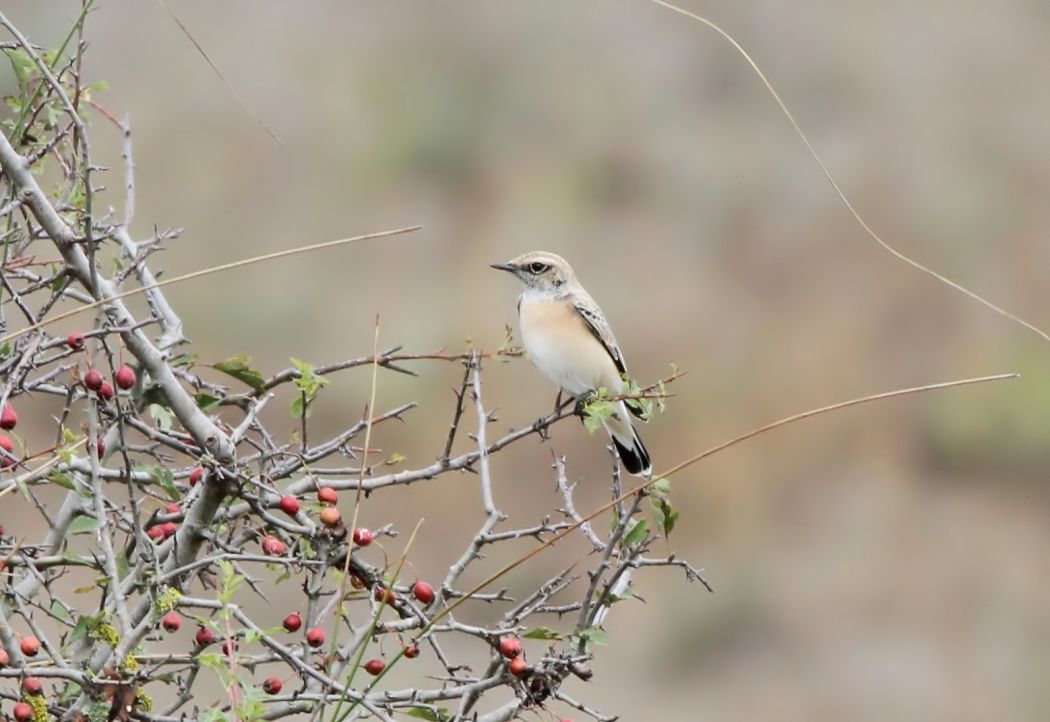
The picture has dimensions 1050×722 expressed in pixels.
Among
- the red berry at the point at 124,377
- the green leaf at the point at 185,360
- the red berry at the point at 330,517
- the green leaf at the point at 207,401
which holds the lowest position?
the red berry at the point at 330,517

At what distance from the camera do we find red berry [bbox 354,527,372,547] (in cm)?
326

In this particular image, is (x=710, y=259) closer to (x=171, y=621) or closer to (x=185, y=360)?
(x=185, y=360)

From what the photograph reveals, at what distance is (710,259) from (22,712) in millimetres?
14759

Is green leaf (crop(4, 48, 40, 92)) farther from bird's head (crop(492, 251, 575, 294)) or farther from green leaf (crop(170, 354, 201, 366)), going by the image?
bird's head (crop(492, 251, 575, 294))

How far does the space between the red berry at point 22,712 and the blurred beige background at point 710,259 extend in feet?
34.9

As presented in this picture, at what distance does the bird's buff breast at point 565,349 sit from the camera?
6070mm

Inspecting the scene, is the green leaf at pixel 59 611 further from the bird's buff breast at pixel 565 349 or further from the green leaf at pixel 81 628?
the bird's buff breast at pixel 565 349

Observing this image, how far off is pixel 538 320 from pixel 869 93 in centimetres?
1354

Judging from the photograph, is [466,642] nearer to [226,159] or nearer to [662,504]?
[226,159]

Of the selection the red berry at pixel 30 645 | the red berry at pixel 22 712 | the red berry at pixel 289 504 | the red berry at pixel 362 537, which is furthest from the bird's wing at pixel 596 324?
the red berry at pixel 22 712

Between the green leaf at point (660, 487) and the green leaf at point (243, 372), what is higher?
the green leaf at point (243, 372)

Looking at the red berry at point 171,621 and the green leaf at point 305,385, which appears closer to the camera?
the red berry at point 171,621

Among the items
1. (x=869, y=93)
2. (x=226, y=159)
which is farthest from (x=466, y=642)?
(x=869, y=93)

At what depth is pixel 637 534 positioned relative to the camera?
3330mm
